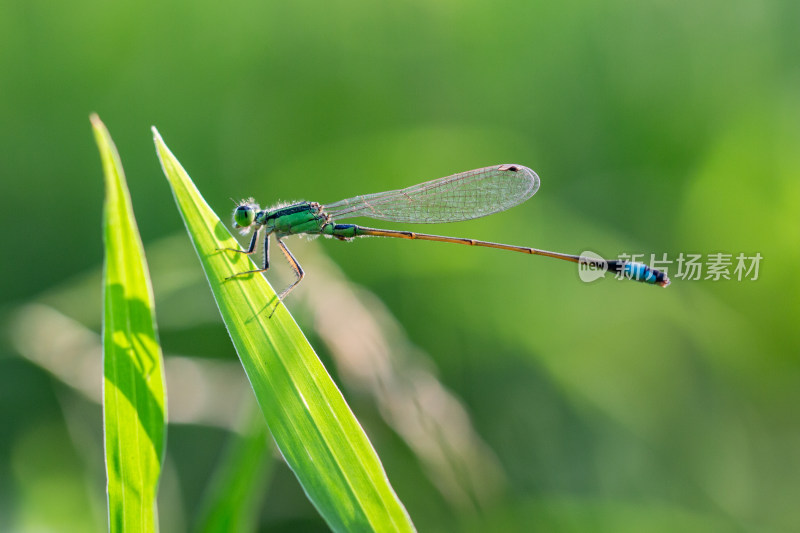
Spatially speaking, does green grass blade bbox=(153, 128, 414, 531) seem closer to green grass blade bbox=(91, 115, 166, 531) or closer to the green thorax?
green grass blade bbox=(91, 115, 166, 531)

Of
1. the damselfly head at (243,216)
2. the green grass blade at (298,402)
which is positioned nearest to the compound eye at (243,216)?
the damselfly head at (243,216)

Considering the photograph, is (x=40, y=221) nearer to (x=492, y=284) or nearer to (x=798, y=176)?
(x=492, y=284)

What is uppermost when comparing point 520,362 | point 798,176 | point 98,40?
point 798,176

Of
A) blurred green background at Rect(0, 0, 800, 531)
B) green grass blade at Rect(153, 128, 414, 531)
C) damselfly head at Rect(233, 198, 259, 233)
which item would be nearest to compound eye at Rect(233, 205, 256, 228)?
damselfly head at Rect(233, 198, 259, 233)

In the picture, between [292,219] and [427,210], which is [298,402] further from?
[427,210]

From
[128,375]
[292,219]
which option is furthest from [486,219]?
[128,375]

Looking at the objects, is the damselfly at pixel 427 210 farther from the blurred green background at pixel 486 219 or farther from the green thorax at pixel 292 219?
the blurred green background at pixel 486 219

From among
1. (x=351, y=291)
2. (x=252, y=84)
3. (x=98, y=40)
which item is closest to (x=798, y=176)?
(x=351, y=291)
